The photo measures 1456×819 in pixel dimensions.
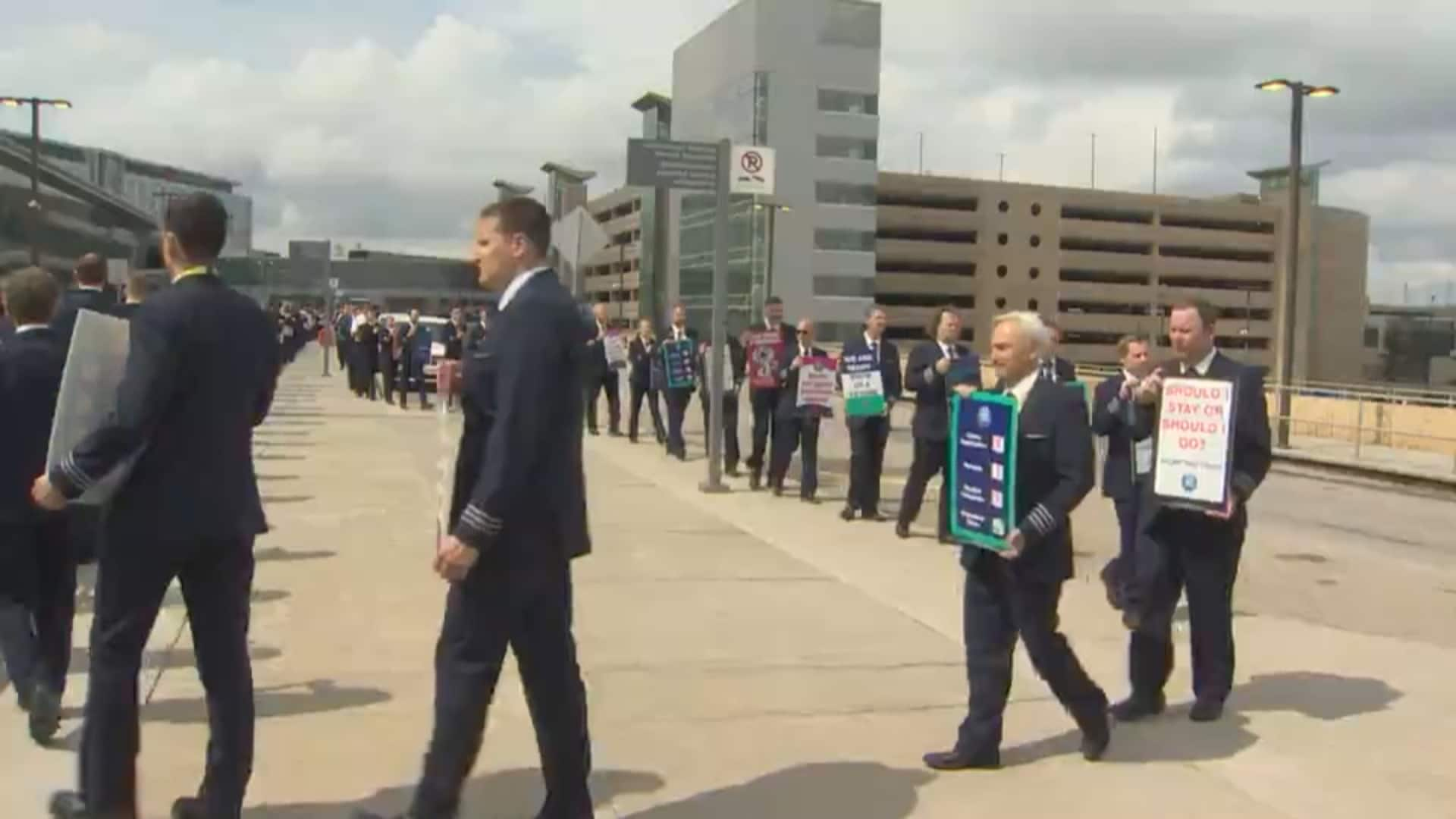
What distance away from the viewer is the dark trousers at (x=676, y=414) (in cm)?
1773

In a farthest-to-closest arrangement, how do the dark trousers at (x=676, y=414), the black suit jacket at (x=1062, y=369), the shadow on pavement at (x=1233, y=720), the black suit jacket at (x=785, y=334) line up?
the dark trousers at (x=676, y=414)
the black suit jacket at (x=785, y=334)
the black suit jacket at (x=1062, y=369)
the shadow on pavement at (x=1233, y=720)

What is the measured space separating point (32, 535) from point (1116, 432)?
5137 mm

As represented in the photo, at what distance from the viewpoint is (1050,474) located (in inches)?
212

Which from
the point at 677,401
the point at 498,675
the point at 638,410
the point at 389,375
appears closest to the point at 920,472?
the point at 677,401

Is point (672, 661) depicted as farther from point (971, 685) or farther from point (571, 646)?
point (571, 646)

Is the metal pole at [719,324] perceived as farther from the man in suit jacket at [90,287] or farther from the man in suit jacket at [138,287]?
the man in suit jacket at [138,287]

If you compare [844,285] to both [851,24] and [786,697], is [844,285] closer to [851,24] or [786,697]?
[851,24]

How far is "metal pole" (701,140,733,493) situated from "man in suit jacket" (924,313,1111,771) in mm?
8651

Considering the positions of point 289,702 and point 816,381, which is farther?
point 816,381

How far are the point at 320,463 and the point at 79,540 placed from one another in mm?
10265

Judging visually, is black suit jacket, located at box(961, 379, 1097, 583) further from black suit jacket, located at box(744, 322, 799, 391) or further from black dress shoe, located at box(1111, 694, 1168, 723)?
black suit jacket, located at box(744, 322, 799, 391)

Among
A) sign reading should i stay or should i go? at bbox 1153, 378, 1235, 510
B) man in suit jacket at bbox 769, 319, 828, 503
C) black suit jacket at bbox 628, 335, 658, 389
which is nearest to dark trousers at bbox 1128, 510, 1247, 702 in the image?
sign reading should i stay or should i go? at bbox 1153, 378, 1235, 510

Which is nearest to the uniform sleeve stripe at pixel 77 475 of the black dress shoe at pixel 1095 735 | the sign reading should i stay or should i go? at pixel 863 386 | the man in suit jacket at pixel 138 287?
the man in suit jacket at pixel 138 287

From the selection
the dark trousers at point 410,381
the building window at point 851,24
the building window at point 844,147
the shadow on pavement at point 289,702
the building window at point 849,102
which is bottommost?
the shadow on pavement at point 289,702
